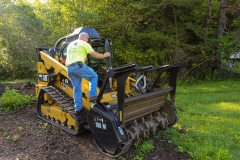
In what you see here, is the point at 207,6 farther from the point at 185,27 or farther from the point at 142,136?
the point at 142,136

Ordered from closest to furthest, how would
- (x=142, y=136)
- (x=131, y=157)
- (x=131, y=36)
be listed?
(x=131, y=157), (x=142, y=136), (x=131, y=36)

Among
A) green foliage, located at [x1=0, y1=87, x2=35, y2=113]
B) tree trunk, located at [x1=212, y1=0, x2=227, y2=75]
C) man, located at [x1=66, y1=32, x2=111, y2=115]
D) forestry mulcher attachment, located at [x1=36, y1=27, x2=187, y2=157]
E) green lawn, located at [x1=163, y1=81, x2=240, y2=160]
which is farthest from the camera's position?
tree trunk, located at [x1=212, y1=0, x2=227, y2=75]

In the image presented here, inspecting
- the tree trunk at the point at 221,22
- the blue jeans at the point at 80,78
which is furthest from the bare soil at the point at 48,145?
the tree trunk at the point at 221,22

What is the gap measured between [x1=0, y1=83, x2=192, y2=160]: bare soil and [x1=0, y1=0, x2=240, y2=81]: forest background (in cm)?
607

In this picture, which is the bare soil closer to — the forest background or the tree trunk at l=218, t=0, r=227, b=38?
the forest background

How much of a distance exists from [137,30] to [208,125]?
24.0 ft

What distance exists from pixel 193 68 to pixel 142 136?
879 centimetres

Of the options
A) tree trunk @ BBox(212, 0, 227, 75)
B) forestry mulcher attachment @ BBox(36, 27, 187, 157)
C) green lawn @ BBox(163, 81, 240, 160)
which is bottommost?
green lawn @ BBox(163, 81, 240, 160)

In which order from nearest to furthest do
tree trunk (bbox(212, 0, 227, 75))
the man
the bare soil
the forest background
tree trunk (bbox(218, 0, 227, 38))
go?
the bare soil
the man
the forest background
tree trunk (bbox(212, 0, 227, 75))
tree trunk (bbox(218, 0, 227, 38))

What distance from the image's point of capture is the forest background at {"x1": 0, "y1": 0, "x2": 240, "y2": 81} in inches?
426

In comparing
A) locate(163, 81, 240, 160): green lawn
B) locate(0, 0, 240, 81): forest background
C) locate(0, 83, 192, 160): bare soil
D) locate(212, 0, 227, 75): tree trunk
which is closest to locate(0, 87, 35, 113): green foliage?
locate(0, 83, 192, 160): bare soil

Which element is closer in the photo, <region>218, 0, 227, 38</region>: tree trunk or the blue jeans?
the blue jeans

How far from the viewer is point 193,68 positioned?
484 inches

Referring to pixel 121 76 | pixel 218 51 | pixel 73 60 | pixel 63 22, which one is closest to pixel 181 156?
pixel 121 76
